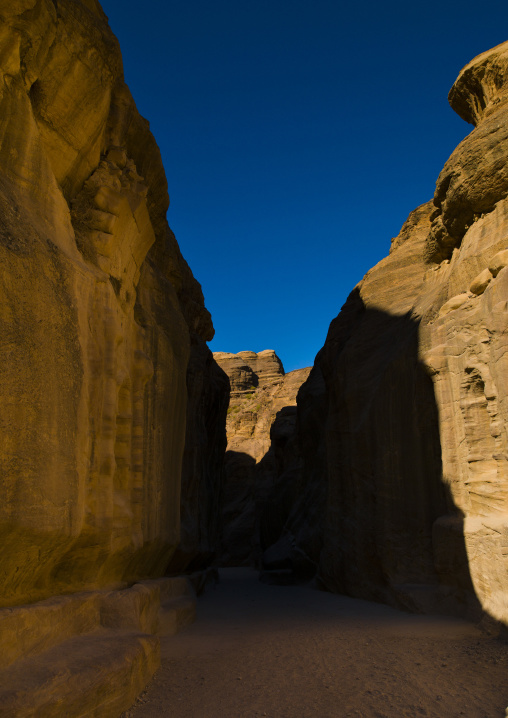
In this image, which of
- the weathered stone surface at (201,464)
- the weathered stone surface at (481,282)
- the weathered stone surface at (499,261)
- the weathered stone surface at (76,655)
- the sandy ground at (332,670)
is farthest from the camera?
the weathered stone surface at (201,464)

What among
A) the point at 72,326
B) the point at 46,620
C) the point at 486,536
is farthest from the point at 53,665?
the point at 486,536

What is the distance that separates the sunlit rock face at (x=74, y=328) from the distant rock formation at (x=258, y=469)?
18.6 metres

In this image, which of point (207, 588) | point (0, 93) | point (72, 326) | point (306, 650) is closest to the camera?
point (0, 93)

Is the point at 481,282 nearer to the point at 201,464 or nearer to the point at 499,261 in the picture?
the point at 499,261

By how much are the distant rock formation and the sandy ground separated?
60.0 feet

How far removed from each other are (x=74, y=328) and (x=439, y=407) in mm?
7985

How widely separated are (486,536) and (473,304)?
4589 millimetres

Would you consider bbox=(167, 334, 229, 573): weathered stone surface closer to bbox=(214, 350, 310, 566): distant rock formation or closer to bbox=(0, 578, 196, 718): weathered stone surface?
bbox=(214, 350, 310, 566): distant rock formation

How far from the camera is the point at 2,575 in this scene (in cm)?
612

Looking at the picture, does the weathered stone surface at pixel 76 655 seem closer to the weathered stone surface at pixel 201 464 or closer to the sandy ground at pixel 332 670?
the sandy ground at pixel 332 670

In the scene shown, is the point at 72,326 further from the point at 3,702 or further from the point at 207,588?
the point at 207,588

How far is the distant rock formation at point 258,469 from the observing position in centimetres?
3011

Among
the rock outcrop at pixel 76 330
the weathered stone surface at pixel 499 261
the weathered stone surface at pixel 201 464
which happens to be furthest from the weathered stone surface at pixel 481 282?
the weathered stone surface at pixel 201 464

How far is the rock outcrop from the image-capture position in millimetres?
6363
